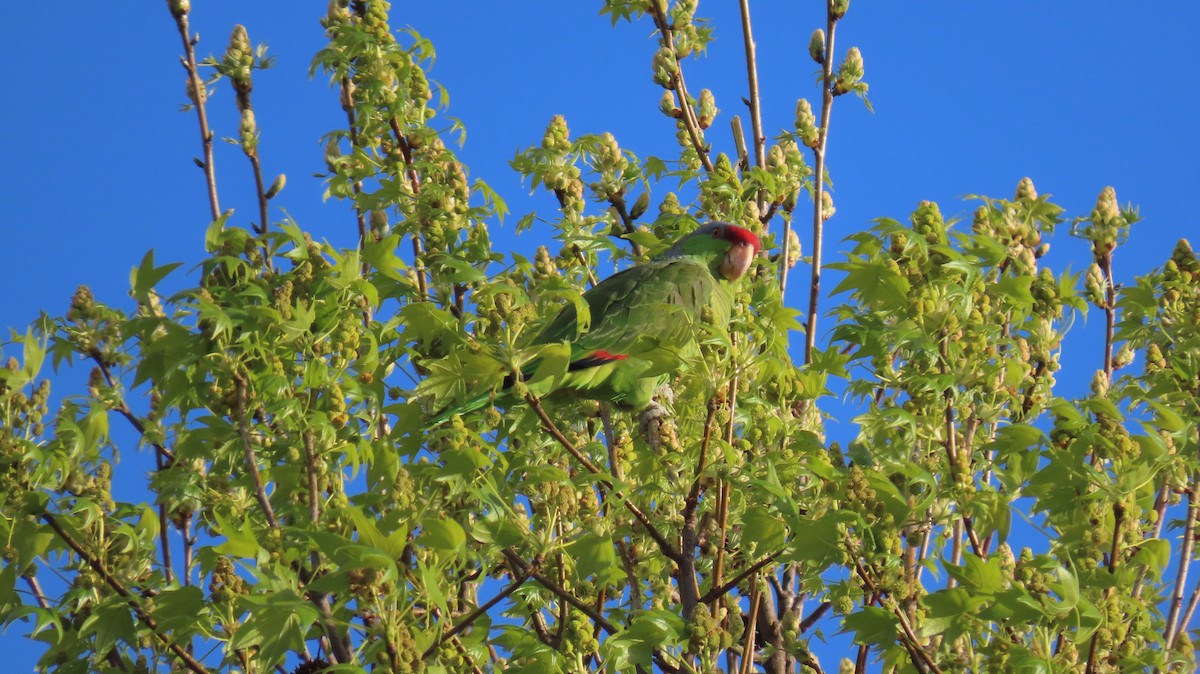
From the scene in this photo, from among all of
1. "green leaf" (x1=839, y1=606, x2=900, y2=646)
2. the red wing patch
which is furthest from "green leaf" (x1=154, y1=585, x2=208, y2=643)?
"green leaf" (x1=839, y1=606, x2=900, y2=646)

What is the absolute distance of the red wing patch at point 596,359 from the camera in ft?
15.3

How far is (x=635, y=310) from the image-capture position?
16.0 feet

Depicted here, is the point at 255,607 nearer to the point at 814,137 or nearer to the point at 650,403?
the point at 650,403

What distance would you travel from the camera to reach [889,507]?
3.13m

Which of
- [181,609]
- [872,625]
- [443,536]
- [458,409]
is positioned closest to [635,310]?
[458,409]

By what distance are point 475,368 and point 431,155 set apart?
1.70 meters

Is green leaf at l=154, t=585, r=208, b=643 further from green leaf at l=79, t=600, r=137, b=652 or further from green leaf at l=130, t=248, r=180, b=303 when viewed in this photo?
green leaf at l=130, t=248, r=180, b=303

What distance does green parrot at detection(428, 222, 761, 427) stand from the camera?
184 inches

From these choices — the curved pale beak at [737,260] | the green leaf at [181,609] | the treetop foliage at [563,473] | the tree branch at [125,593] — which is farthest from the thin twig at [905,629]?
the curved pale beak at [737,260]

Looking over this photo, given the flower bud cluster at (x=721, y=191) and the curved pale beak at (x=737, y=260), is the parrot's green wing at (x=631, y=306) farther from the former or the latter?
the flower bud cluster at (x=721, y=191)

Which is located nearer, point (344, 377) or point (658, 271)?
point (344, 377)

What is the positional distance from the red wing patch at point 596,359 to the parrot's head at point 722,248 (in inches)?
30.1

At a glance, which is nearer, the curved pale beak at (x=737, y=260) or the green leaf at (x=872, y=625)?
the green leaf at (x=872, y=625)

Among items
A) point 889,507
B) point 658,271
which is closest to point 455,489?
point 889,507
